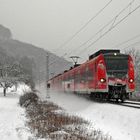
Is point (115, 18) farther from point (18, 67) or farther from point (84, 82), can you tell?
point (18, 67)

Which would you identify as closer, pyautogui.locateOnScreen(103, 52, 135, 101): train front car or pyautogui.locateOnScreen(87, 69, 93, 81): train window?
pyautogui.locateOnScreen(103, 52, 135, 101): train front car

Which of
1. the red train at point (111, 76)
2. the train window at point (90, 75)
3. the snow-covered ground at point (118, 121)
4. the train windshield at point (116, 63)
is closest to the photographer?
the snow-covered ground at point (118, 121)

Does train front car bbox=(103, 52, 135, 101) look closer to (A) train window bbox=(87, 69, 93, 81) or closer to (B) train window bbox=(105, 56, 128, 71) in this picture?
(B) train window bbox=(105, 56, 128, 71)

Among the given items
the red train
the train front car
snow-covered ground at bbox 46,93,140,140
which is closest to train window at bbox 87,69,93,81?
the red train

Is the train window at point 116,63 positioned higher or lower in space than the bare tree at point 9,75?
lower

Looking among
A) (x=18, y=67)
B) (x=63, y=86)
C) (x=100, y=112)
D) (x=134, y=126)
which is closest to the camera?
(x=134, y=126)

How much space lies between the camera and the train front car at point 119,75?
22.6 meters

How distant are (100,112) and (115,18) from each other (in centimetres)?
596

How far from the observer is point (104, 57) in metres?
23.3

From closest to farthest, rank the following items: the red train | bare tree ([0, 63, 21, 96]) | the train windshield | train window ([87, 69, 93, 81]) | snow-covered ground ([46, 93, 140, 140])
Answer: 1. snow-covered ground ([46, 93, 140, 140])
2. the red train
3. the train windshield
4. train window ([87, 69, 93, 81])
5. bare tree ([0, 63, 21, 96])

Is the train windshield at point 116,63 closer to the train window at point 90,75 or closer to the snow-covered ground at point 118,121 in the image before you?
the train window at point 90,75

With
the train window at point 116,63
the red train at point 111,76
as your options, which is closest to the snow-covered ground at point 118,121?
the red train at point 111,76

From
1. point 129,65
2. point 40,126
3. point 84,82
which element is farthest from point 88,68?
point 40,126

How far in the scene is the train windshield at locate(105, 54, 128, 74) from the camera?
906 inches
